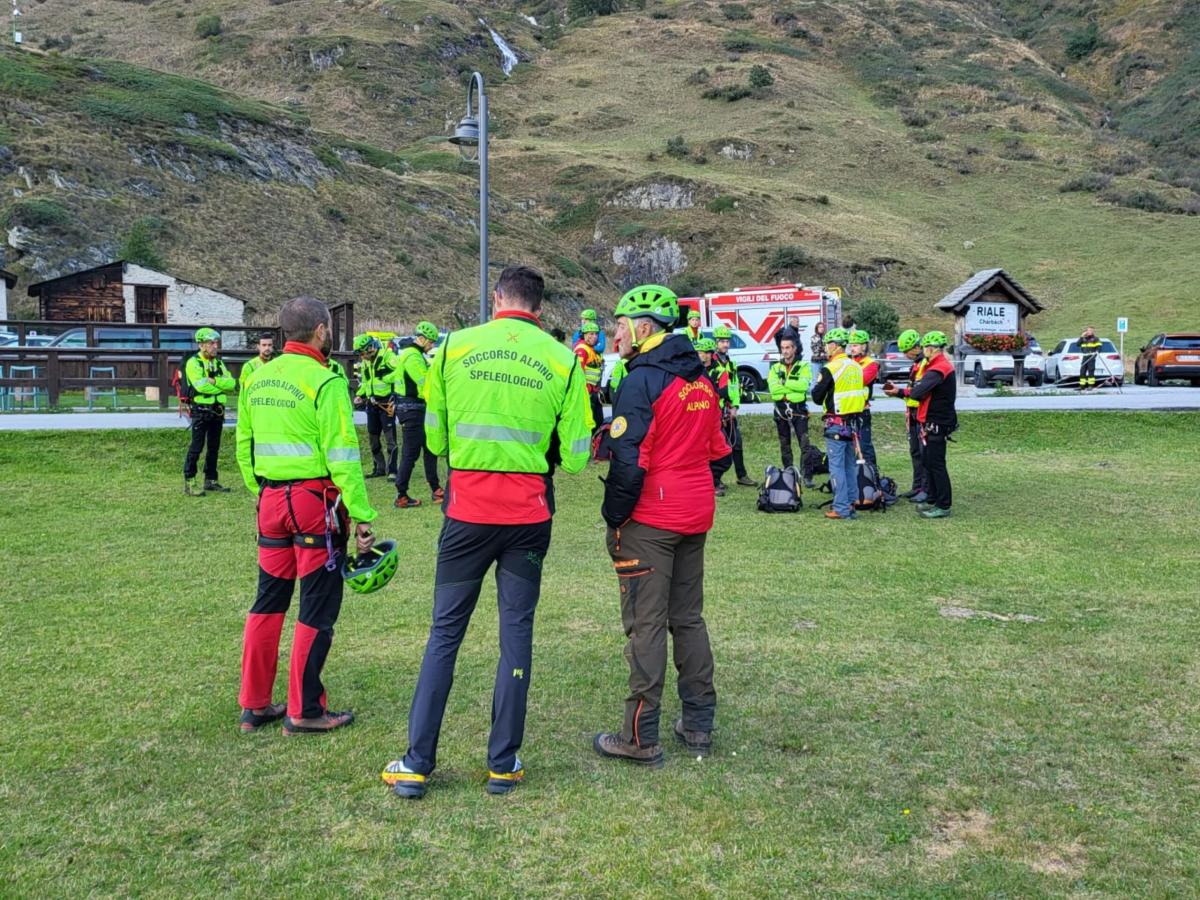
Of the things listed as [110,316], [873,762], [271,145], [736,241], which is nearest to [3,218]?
[110,316]

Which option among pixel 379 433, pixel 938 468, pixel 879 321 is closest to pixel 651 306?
pixel 938 468

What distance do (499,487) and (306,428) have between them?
1.16m

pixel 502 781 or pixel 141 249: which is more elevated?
pixel 141 249

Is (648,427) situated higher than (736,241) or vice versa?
(736,241)

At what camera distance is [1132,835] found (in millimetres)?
3734

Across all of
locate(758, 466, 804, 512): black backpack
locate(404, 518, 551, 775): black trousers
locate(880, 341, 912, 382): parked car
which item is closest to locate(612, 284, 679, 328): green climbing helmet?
locate(404, 518, 551, 775): black trousers

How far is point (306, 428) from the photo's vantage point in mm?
4707

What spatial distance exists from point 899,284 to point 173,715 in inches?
2165

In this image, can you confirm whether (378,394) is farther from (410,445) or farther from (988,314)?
(988,314)

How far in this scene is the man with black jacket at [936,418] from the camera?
1108 centimetres

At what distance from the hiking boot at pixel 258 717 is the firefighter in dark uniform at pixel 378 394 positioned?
866 cm

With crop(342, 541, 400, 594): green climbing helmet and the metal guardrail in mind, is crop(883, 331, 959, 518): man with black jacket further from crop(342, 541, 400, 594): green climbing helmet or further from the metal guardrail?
the metal guardrail

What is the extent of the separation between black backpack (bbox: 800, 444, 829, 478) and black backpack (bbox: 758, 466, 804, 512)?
1.70 metres

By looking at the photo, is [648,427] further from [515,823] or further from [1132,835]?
[1132,835]
